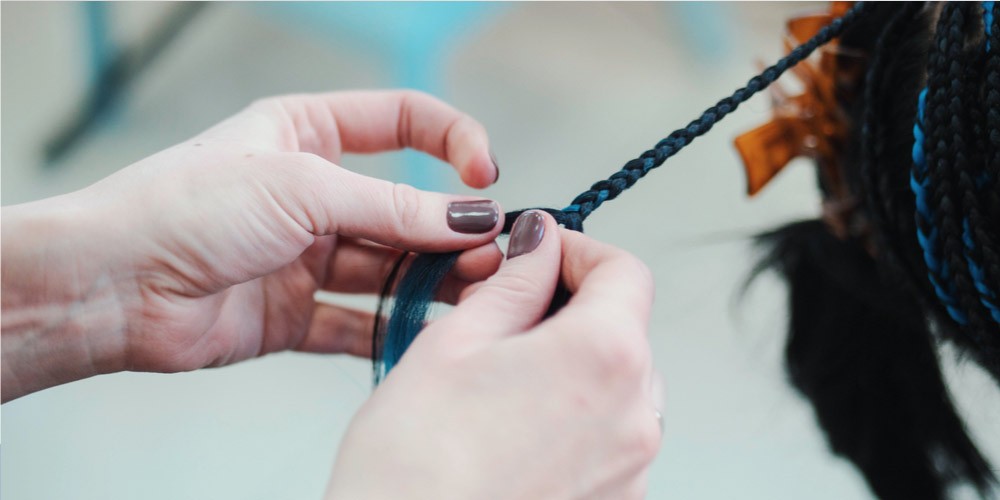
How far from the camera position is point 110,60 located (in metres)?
1.33

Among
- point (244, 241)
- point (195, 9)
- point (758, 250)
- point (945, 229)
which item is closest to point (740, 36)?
point (758, 250)

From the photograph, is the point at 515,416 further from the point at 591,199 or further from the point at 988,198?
the point at 988,198

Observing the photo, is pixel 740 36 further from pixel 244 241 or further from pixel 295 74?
pixel 244 241

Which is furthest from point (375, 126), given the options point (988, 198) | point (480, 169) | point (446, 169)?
point (988, 198)

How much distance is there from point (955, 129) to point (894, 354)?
0.34 m

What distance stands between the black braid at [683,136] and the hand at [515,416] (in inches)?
7.3

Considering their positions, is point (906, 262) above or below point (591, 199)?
below

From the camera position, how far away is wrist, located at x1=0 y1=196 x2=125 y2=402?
24.6 inches

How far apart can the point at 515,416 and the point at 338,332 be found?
1.47 ft

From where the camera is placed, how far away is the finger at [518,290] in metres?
0.52

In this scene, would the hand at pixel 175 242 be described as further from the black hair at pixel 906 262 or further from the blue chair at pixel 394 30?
the blue chair at pixel 394 30

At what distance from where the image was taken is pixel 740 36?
4.71ft

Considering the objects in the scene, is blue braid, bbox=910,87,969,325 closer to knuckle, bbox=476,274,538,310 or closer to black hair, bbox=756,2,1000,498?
black hair, bbox=756,2,1000,498

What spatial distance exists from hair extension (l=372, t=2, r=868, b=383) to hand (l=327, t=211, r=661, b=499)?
Result: 179 millimetres
